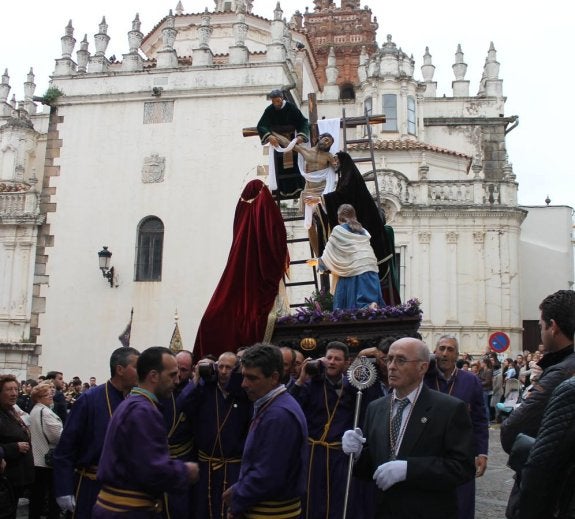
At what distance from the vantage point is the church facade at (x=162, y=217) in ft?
70.7

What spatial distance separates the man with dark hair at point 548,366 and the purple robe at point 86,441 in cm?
329

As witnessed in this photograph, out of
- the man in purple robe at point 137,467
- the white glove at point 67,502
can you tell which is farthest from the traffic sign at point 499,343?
the man in purple robe at point 137,467

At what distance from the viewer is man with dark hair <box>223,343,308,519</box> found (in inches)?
160

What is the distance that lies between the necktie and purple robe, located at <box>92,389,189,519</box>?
4.04 ft

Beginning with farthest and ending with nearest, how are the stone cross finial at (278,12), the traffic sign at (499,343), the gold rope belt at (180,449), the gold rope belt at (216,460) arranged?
1. the stone cross finial at (278,12)
2. the traffic sign at (499,343)
3. the gold rope belt at (180,449)
4. the gold rope belt at (216,460)

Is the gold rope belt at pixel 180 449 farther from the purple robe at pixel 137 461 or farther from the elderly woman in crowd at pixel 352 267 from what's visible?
the elderly woman in crowd at pixel 352 267

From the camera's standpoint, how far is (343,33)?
42.9 metres

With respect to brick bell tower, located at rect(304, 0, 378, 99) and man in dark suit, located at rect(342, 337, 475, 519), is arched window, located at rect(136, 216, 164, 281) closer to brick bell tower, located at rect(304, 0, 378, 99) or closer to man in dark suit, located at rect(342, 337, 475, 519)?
man in dark suit, located at rect(342, 337, 475, 519)

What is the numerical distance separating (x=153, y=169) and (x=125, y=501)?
1884 centimetres

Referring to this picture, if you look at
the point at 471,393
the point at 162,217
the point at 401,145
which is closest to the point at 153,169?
the point at 162,217

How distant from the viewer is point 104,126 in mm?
22891

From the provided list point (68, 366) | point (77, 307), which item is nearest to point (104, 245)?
point (77, 307)

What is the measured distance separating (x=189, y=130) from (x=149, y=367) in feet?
61.4

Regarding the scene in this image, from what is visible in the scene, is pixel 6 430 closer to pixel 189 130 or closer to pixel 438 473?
pixel 438 473
